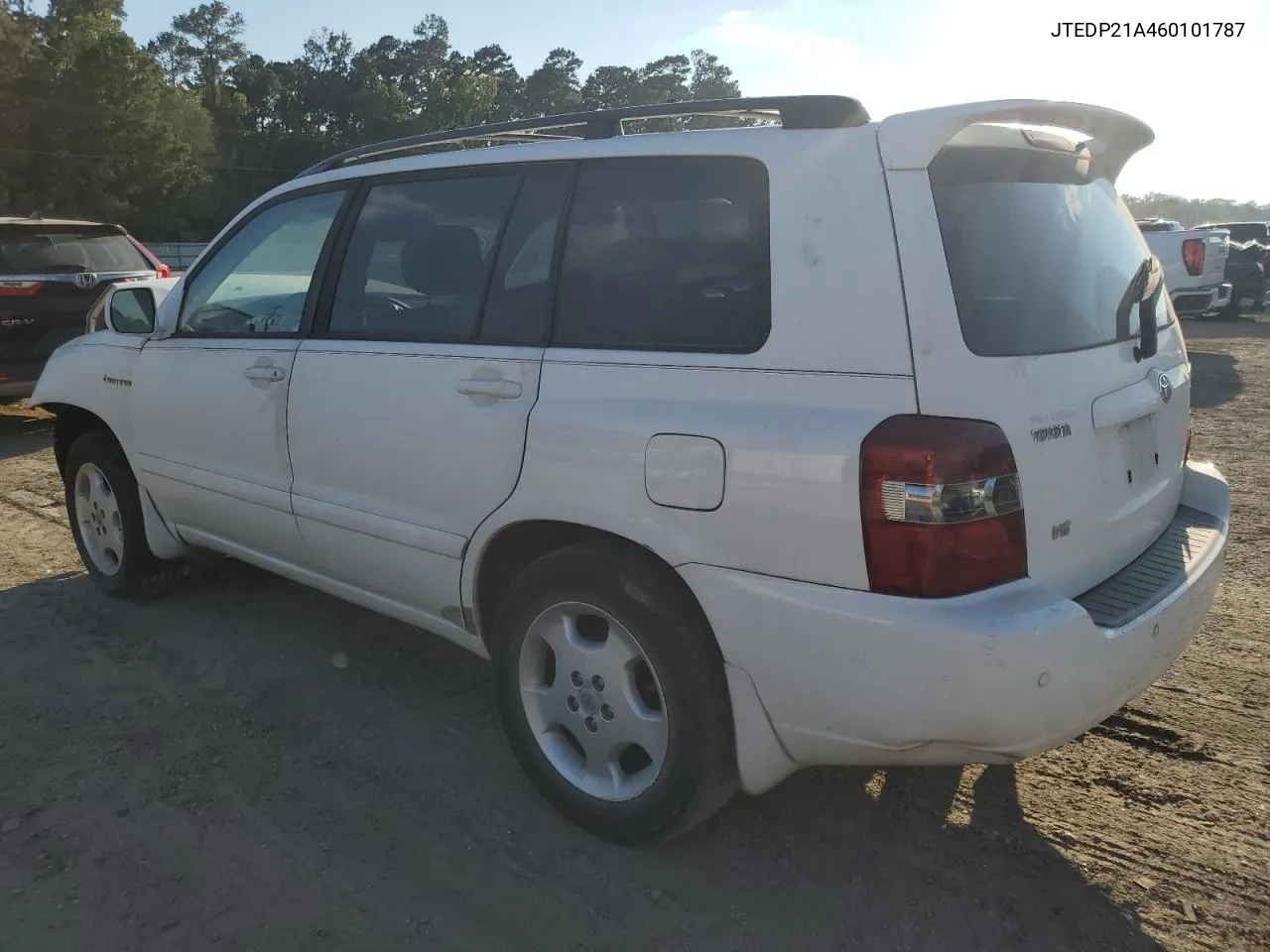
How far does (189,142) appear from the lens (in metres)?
52.6

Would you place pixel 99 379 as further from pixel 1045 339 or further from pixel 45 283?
pixel 45 283

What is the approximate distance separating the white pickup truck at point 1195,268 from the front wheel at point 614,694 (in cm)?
1314

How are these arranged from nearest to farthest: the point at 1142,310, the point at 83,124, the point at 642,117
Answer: the point at 1142,310 < the point at 642,117 < the point at 83,124

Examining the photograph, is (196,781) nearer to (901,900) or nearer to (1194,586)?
(901,900)

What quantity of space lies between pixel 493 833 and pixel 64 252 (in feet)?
26.7

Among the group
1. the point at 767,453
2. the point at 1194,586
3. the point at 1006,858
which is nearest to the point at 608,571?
the point at 767,453

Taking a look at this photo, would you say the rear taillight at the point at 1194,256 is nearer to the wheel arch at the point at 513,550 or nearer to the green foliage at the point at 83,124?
the wheel arch at the point at 513,550

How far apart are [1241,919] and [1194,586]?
81cm

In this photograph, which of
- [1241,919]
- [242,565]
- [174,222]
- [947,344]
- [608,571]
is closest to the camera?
[947,344]

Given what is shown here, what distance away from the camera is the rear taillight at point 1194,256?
13867mm

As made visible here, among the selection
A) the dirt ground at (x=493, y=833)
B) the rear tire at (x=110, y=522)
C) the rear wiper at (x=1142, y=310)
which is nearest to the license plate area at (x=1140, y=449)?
the rear wiper at (x=1142, y=310)

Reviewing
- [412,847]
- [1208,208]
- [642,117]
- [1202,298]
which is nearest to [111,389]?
[412,847]

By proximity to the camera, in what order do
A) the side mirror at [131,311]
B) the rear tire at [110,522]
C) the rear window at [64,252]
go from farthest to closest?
the rear window at [64,252] → the rear tire at [110,522] → the side mirror at [131,311]

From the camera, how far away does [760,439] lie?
2.35 metres
